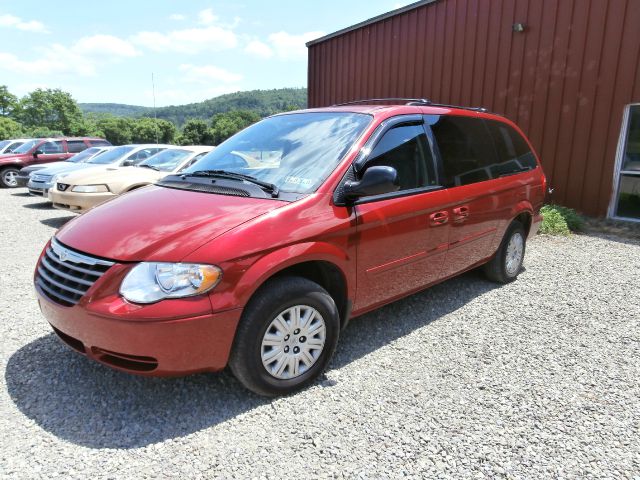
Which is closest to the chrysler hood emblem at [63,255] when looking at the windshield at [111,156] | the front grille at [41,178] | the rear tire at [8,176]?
the windshield at [111,156]

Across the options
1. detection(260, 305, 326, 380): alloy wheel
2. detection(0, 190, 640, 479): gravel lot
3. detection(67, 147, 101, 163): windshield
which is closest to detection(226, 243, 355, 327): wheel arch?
detection(260, 305, 326, 380): alloy wheel

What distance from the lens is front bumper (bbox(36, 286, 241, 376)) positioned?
2305 mm

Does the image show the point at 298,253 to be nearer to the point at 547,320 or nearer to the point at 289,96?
the point at 547,320

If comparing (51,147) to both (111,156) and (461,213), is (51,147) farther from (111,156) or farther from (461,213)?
(461,213)

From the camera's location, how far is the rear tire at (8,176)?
46.3 ft

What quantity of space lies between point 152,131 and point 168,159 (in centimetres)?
10218

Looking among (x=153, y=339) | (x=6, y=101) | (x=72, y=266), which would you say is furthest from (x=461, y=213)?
(x=6, y=101)

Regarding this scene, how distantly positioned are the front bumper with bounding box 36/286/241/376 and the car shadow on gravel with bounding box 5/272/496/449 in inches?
13.3

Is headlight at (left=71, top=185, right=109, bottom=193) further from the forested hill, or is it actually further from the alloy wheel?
the forested hill

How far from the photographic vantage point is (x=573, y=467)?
2260 mm

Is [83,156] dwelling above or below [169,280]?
above

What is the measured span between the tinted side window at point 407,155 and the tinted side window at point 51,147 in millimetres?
14550

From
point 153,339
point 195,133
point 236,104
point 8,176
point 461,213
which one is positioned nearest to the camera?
→ point 153,339

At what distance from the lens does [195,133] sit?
91938mm
